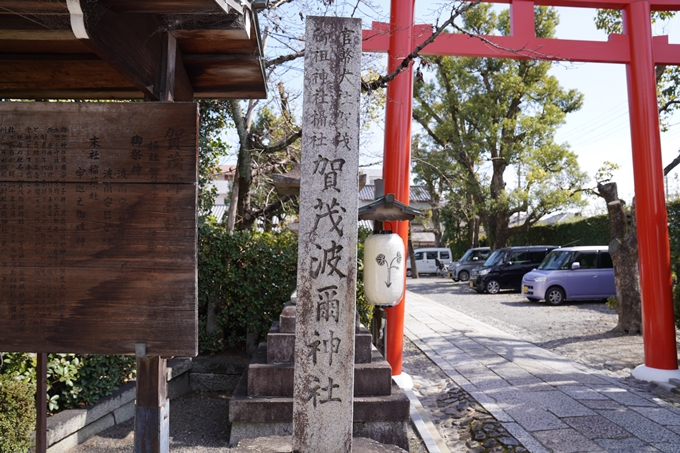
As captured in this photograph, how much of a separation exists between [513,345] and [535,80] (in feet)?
46.9

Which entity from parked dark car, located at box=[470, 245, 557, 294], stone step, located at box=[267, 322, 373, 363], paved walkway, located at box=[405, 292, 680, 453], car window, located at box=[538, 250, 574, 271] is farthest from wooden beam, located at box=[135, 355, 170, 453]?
parked dark car, located at box=[470, 245, 557, 294]

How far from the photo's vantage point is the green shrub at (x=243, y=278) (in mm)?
7035

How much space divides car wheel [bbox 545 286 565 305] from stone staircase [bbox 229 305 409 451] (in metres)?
11.4

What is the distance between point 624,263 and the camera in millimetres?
9438

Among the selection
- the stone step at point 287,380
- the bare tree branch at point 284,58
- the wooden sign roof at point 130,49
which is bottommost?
the stone step at point 287,380

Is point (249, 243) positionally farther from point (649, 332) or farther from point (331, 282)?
point (649, 332)

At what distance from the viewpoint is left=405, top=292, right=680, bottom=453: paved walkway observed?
4695 mm

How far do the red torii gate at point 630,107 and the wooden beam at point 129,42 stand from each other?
3.59m

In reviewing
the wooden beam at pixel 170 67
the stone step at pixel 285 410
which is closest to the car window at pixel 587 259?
the stone step at pixel 285 410

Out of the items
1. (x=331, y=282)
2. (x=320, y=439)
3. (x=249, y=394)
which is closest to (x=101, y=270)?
(x=331, y=282)

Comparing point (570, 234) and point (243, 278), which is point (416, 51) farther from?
point (570, 234)

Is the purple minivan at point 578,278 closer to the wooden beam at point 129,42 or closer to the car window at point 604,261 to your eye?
the car window at point 604,261

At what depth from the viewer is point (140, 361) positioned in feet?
10.2

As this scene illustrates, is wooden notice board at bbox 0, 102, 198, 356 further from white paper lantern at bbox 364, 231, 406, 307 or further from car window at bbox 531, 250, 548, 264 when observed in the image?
car window at bbox 531, 250, 548, 264
